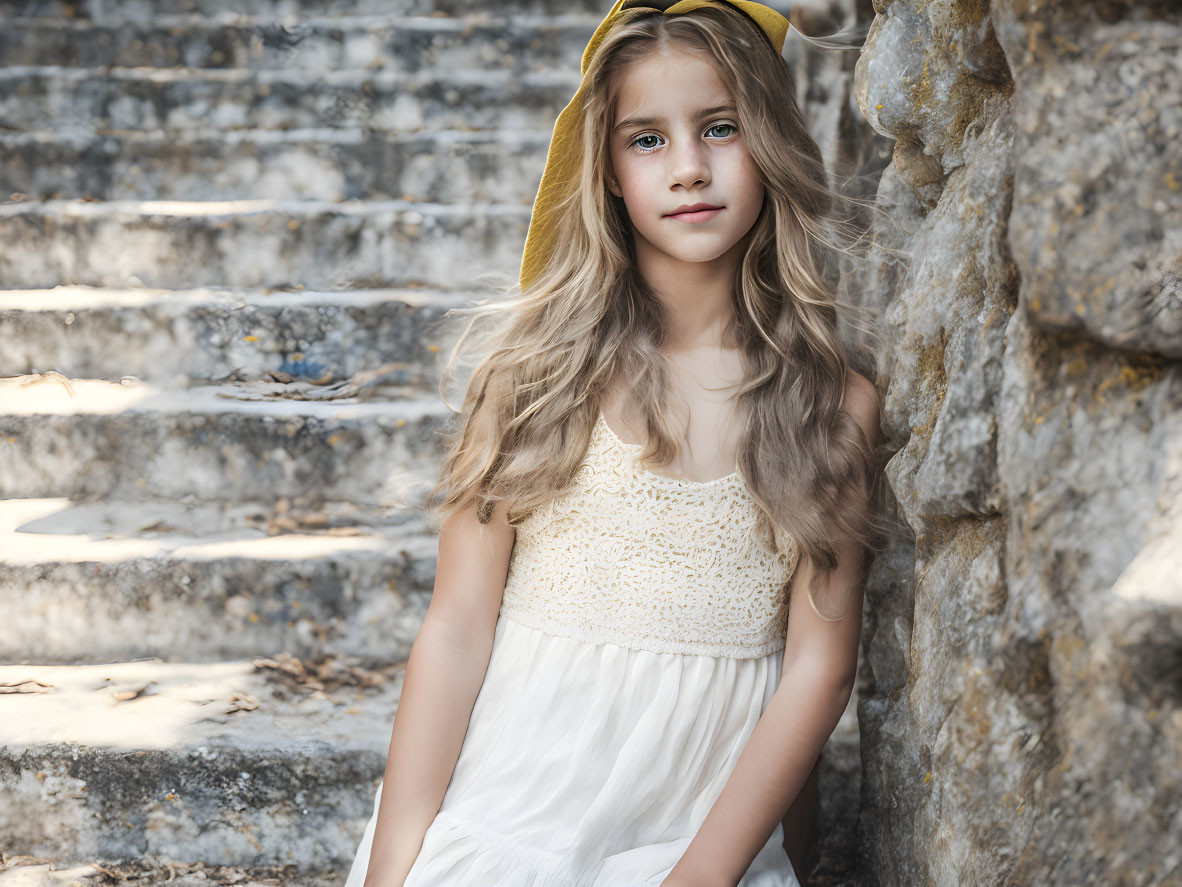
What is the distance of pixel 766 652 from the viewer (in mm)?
1247

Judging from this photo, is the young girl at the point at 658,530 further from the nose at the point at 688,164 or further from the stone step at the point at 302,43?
the stone step at the point at 302,43

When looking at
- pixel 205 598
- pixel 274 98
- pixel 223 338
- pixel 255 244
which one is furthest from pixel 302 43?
pixel 205 598

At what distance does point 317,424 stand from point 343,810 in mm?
774

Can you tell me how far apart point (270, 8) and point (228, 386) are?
5.36 ft

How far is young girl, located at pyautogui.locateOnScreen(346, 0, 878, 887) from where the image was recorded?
45.7 inches

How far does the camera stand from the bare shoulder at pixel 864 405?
1.23 metres

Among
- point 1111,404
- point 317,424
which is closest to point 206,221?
point 317,424

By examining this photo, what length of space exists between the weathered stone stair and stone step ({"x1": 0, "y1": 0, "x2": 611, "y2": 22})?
1 cm

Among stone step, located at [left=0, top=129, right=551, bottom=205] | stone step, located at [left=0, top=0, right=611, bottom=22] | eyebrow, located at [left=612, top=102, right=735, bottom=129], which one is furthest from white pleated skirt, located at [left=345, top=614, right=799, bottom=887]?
stone step, located at [left=0, top=0, right=611, bottom=22]

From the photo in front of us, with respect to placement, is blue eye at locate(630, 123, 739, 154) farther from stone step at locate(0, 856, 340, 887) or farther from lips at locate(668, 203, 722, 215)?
stone step at locate(0, 856, 340, 887)

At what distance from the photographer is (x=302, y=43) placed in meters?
2.86

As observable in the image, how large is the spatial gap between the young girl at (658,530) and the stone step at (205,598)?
0.53 m

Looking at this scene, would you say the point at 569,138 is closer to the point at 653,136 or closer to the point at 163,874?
the point at 653,136

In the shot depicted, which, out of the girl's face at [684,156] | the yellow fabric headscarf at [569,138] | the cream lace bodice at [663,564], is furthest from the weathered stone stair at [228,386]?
the girl's face at [684,156]
